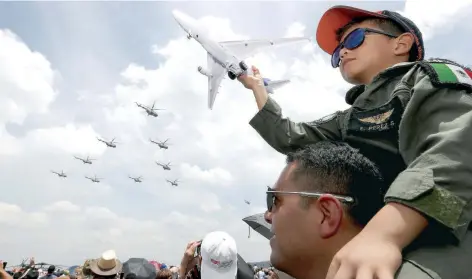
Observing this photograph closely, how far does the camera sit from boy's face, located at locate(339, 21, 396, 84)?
2.47 meters

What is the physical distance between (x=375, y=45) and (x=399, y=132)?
859mm

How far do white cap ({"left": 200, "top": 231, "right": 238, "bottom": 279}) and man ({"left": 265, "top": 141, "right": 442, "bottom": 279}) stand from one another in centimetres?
187

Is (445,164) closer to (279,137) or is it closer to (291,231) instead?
(291,231)

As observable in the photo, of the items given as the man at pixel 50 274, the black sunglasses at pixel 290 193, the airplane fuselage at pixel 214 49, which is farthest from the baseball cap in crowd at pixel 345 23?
the airplane fuselage at pixel 214 49

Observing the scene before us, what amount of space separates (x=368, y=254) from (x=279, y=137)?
1419 mm

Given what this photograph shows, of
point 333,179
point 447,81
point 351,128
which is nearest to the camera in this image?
point 447,81

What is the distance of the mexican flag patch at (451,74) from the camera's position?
1.72 metres

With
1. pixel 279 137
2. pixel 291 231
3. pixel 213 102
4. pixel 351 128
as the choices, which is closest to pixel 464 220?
pixel 291 231

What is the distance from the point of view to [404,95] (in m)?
1.91

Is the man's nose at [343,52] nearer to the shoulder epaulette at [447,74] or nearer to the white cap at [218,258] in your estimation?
the shoulder epaulette at [447,74]

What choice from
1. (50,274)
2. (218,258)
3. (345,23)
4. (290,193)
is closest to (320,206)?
(290,193)

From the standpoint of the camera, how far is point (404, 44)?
8.11 feet

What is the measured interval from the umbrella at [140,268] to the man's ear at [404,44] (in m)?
5.17

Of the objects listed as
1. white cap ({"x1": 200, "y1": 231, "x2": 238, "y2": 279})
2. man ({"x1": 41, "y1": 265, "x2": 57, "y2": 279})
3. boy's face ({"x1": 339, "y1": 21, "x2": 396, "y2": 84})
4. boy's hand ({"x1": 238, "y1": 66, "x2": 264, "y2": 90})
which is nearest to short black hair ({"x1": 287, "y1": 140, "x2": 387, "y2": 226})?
boy's face ({"x1": 339, "y1": 21, "x2": 396, "y2": 84})
